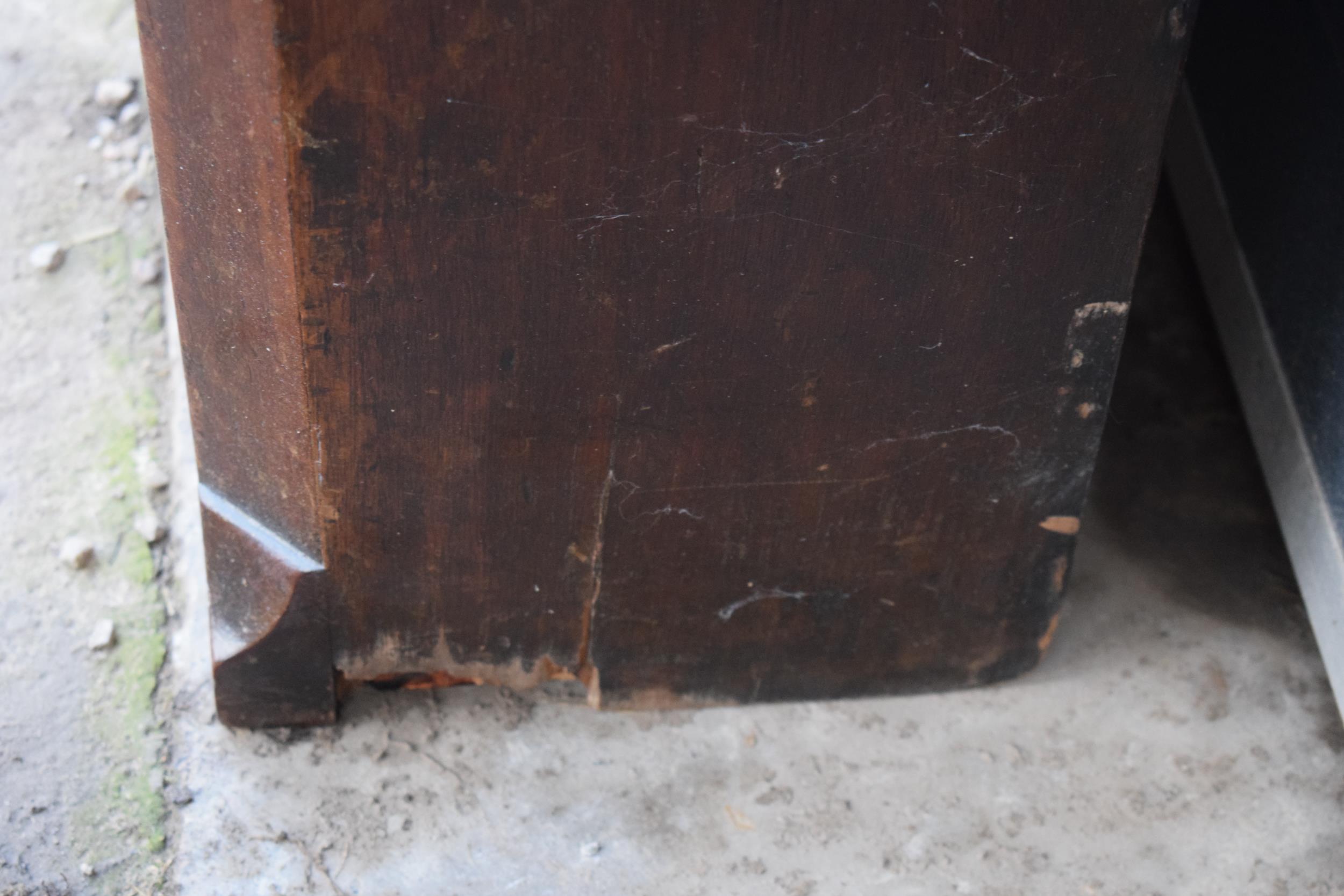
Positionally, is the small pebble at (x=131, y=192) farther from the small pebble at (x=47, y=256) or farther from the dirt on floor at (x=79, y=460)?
the small pebble at (x=47, y=256)

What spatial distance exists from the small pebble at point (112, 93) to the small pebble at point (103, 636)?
1.30 m

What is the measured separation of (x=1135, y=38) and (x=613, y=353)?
24.0 inches

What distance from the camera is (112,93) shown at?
272cm

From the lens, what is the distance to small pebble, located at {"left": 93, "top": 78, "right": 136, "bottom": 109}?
2715 mm

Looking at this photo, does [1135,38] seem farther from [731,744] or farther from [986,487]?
[731,744]

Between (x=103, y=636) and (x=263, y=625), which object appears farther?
(x=103, y=636)

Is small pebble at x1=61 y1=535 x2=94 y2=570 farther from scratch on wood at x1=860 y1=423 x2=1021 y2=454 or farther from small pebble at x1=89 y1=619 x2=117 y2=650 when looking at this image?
scratch on wood at x1=860 y1=423 x2=1021 y2=454

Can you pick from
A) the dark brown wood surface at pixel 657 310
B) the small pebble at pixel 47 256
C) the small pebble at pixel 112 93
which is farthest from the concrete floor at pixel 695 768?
the small pebble at pixel 112 93

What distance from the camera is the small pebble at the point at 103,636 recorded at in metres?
1.84

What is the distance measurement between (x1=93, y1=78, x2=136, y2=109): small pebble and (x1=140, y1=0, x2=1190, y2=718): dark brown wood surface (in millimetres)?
1399

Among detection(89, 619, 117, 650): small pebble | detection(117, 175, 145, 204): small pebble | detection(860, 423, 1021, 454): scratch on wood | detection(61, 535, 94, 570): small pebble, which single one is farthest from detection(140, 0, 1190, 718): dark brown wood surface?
detection(117, 175, 145, 204): small pebble

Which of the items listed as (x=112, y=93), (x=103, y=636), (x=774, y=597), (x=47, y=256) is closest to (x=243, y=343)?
(x=103, y=636)

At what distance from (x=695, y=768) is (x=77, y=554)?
93 cm

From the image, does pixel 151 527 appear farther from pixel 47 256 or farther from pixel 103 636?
pixel 47 256
